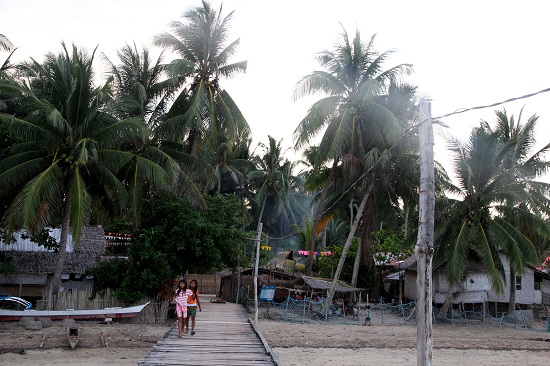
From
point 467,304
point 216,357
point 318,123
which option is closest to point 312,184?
point 318,123

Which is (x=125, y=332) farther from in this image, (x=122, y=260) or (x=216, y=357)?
(x=216, y=357)

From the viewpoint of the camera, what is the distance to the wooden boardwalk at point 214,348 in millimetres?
9875

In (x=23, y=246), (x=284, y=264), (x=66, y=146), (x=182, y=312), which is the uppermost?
(x=66, y=146)

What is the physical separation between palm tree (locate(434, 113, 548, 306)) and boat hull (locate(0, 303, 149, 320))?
13186mm

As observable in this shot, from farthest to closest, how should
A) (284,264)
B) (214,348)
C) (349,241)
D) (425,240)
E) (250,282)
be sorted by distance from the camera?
(284,264), (250,282), (349,241), (214,348), (425,240)

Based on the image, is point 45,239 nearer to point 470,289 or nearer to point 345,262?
point 345,262

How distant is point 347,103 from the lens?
86.9 ft

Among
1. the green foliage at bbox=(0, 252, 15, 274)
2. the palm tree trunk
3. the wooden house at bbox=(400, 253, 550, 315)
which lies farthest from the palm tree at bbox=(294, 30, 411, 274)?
the green foliage at bbox=(0, 252, 15, 274)

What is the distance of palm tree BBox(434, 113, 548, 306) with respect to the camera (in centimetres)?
2306

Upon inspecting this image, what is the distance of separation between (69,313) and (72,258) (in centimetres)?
363

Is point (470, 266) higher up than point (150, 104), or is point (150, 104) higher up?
point (150, 104)

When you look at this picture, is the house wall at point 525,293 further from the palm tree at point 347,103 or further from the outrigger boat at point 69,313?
the outrigger boat at point 69,313

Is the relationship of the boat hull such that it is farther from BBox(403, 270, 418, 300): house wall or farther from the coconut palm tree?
the coconut palm tree

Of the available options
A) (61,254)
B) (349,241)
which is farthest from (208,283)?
(61,254)
